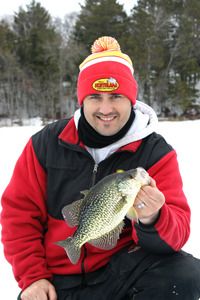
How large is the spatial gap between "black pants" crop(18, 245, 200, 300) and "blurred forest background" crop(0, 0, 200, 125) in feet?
80.8

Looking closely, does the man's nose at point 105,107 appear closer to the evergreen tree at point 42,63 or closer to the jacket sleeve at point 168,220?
the jacket sleeve at point 168,220

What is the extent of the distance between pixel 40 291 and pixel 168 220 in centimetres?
104

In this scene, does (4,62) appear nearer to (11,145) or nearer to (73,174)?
(11,145)

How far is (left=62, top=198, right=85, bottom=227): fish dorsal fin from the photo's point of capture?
4.98 ft

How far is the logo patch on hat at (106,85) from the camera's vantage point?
74.9 inches

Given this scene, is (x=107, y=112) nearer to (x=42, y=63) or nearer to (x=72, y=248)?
(x=72, y=248)

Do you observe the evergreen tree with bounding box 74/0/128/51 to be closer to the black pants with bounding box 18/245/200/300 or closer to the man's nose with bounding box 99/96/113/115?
the man's nose with bounding box 99/96/113/115

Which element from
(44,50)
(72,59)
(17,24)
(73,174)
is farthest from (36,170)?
(17,24)

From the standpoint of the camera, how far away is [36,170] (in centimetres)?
198

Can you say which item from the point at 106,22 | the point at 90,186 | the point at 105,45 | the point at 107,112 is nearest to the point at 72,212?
the point at 90,186

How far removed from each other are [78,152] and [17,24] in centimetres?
3889

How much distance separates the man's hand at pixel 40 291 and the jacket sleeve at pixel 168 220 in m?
0.74

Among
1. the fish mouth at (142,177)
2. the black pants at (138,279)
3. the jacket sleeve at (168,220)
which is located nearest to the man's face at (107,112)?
the jacket sleeve at (168,220)

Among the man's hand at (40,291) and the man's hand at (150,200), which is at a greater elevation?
the man's hand at (150,200)
